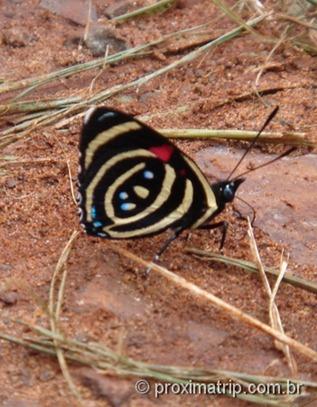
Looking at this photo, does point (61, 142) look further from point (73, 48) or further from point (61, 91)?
point (73, 48)

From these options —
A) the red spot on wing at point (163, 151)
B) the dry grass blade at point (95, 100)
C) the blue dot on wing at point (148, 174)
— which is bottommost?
the dry grass blade at point (95, 100)

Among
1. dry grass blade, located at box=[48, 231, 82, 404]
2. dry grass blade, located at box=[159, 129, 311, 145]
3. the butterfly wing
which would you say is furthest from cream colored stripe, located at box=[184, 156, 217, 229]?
dry grass blade, located at box=[159, 129, 311, 145]

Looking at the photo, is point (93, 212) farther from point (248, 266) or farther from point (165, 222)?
point (248, 266)

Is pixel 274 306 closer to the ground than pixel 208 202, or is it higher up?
closer to the ground

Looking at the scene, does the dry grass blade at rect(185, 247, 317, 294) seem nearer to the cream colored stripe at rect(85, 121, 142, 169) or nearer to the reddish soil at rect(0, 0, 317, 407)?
the reddish soil at rect(0, 0, 317, 407)

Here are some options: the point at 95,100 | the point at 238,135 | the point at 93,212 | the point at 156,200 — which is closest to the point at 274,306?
the point at 156,200

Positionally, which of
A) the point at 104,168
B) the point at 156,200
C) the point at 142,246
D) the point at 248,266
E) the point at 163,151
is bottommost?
the point at 142,246

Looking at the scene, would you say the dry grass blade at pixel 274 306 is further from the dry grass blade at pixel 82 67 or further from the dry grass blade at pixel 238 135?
the dry grass blade at pixel 82 67

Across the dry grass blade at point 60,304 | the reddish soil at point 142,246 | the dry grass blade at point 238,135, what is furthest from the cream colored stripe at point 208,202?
the dry grass blade at point 238,135

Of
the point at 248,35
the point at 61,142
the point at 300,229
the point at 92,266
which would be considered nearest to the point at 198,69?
the point at 248,35
